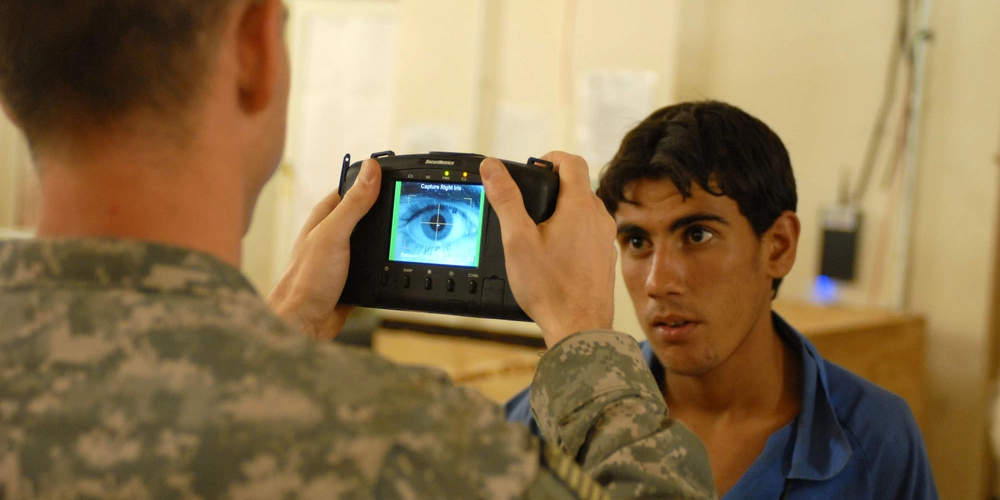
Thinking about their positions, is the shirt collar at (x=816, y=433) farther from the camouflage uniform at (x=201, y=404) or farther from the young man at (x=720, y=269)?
the camouflage uniform at (x=201, y=404)

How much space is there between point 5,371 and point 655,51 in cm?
263

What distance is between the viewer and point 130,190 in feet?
1.59

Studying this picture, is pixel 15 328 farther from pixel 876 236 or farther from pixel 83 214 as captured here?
pixel 876 236

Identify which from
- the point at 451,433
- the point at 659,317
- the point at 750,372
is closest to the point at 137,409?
the point at 451,433

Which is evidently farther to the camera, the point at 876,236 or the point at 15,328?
the point at 876,236

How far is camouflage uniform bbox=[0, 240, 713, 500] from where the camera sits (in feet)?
1.45

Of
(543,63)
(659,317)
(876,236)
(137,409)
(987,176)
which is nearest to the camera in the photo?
(137,409)

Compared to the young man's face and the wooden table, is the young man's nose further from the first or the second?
the wooden table

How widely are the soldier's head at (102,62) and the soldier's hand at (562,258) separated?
331 mm

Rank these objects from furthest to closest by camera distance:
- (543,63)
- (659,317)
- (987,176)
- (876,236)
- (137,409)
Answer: (543,63), (876,236), (987,176), (659,317), (137,409)

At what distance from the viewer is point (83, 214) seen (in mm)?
489

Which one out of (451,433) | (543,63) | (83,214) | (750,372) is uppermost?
(543,63)

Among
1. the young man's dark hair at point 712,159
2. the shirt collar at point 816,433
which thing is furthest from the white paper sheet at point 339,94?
the shirt collar at point 816,433

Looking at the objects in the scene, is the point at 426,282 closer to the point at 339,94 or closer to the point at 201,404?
the point at 201,404
